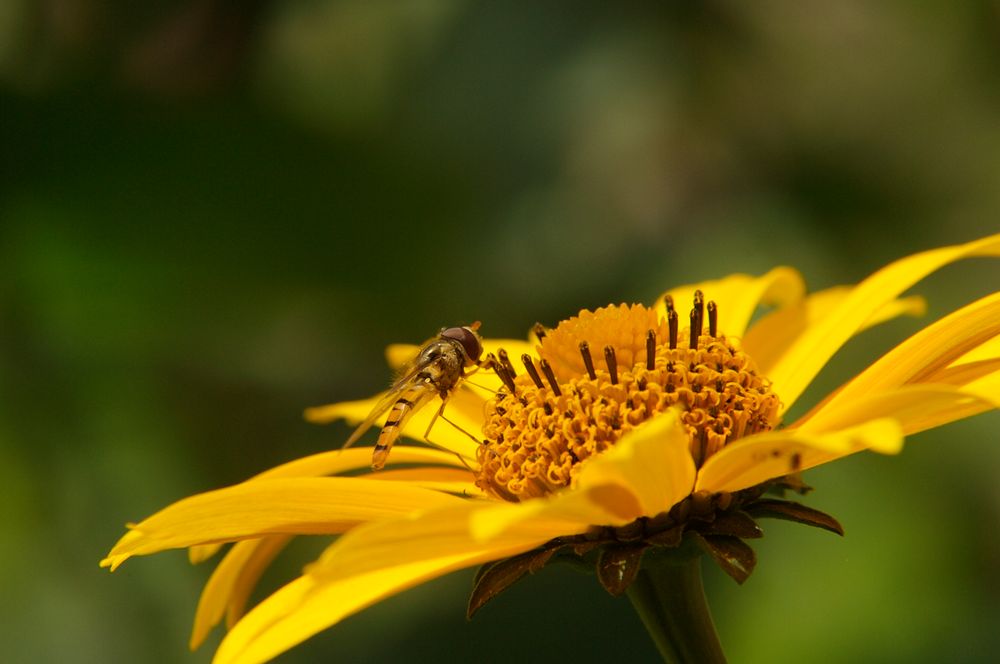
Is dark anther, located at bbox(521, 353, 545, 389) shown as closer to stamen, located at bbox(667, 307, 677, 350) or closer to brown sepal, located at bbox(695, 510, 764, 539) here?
stamen, located at bbox(667, 307, 677, 350)

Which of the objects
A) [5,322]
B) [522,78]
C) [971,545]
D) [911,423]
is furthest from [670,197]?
[911,423]

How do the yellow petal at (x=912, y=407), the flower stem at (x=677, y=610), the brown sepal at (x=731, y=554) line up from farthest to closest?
the flower stem at (x=677, y=610), the brown sepal at (x=731, y=554), the yellow petal at (x=912, y=407)

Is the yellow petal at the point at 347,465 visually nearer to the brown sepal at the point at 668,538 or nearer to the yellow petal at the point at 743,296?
the brown sepal at the point at 668,538

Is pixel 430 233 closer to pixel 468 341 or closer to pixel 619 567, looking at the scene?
pixel 468 341

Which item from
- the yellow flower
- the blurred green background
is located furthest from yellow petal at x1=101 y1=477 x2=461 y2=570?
the blurred green background

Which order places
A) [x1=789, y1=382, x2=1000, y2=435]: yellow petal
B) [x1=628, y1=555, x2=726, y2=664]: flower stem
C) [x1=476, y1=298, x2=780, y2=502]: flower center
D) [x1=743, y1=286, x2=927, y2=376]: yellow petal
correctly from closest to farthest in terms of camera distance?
[x1=789, y1=382, x2=1000, y2=435]: yellow petal
[x1=628, y1=555, x2=726, y2=664]: flower stem
[x1=476, y1=298, x2=780, y2=502]: flower center
[x1=743, y1=286, x2=927, y2=376]: yellow petal

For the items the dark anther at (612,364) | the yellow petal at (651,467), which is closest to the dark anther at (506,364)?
the dark anther at (612,364)

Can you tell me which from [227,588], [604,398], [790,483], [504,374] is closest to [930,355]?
[790,483]
